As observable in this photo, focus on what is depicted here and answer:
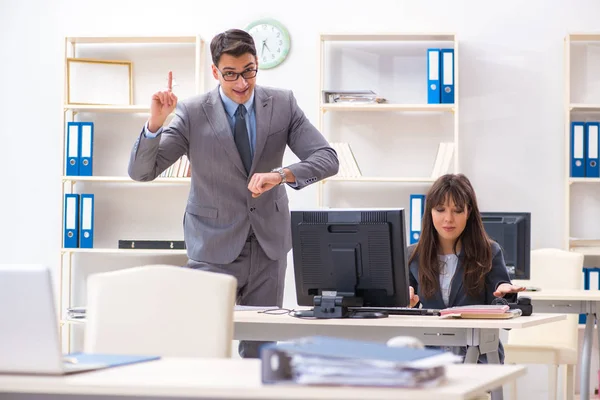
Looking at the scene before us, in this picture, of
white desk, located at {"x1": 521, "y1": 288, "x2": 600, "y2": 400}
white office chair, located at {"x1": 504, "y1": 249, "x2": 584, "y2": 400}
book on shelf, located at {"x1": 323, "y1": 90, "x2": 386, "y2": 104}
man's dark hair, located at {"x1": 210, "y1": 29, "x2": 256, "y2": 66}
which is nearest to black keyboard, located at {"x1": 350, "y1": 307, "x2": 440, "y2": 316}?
man's dark hair, located at {"x1": 210, "y1": 29, "x2": 256, "y2": 66}

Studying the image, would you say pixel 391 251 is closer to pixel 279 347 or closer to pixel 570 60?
pixel 279 347

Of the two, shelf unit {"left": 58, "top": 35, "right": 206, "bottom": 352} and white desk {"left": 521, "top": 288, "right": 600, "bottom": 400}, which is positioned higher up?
shelf unit {"left": 58, "top": 35, "right": 206, "bottom": 352}

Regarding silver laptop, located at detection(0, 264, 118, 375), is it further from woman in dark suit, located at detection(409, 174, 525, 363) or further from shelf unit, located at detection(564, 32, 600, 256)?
shelf unit, located at detection(564, 32, 600, 256)

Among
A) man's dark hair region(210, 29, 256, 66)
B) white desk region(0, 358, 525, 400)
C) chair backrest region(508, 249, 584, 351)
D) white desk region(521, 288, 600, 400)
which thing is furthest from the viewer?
chair backrest region(508, 249, 584, 351)

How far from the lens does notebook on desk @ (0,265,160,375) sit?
4.86ft

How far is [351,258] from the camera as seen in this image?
2715 mm

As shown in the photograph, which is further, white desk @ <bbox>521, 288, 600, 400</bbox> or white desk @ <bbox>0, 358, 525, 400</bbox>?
white desk @ <bbox>521, 288, 600, 400</bbox>

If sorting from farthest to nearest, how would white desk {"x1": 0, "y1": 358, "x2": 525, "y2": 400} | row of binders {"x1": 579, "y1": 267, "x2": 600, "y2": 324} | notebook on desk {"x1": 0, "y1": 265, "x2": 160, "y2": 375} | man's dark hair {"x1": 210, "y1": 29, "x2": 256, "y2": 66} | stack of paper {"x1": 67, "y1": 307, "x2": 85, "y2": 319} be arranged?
row of binders {"x1": 579, "y1": 267, "x2": 600, "y2": 324} < stack of paper {"x1": 67, "y1": 307, "x2": 85, "y2": 319} < man's dark hair {"x1": 210, "y1": 29, "x2": 256, "y2": 66} < notebook on desk {"x1": 0, "y1": 265, "x2": 160, "y2": 375} < white desk {"x1": 0, "y1": 358, "x2": 525, "y2": 400}

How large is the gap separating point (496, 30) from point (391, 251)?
2.94 m

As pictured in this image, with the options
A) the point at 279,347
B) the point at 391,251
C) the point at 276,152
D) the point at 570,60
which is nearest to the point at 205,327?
the point at 279,347

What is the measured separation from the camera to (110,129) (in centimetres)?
543

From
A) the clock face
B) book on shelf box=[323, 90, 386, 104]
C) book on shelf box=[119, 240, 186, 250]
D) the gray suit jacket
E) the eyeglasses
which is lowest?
book on shelf box=[119, 240, 186, 250]

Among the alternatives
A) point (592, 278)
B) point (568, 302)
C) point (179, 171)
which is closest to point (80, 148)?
point (179, 171)

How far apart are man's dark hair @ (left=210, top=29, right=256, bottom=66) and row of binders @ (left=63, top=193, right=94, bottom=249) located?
7.56 feet
